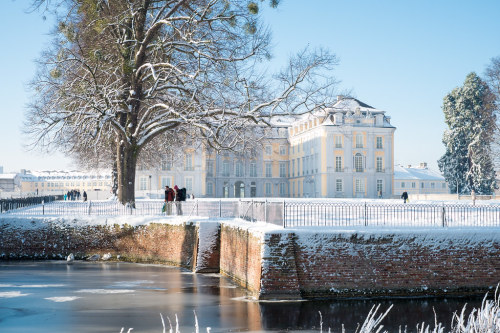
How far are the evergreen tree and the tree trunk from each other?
36.8 m

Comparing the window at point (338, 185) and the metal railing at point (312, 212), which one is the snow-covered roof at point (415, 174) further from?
the metal railing at point (312, 212)

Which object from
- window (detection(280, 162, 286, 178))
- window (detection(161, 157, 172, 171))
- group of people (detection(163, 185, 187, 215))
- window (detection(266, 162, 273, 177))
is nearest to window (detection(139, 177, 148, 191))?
window (detection(161, 157, 172, 171))

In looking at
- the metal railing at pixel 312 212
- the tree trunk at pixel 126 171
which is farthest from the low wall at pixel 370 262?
the tree trunk at pixel 126 171

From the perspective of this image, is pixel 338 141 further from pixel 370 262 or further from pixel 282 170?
pixel 370 262

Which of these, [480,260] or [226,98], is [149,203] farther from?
[480,260]

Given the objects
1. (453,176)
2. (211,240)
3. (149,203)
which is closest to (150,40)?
(149,203)

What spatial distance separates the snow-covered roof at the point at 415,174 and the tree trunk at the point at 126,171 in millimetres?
80304

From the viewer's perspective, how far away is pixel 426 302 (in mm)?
16250

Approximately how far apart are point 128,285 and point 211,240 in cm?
384

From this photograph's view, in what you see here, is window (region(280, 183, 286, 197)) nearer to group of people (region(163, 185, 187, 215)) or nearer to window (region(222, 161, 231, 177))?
window (region(222, 161, 231, 177))

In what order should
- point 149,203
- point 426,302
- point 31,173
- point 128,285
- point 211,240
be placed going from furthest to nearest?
point 31,173 < point 149,203 < point 211,240 < point 128,285 < point 426,302

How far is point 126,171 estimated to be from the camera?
27.2 metres

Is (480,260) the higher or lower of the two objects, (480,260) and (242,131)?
the lower

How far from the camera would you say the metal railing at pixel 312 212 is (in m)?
18.4
